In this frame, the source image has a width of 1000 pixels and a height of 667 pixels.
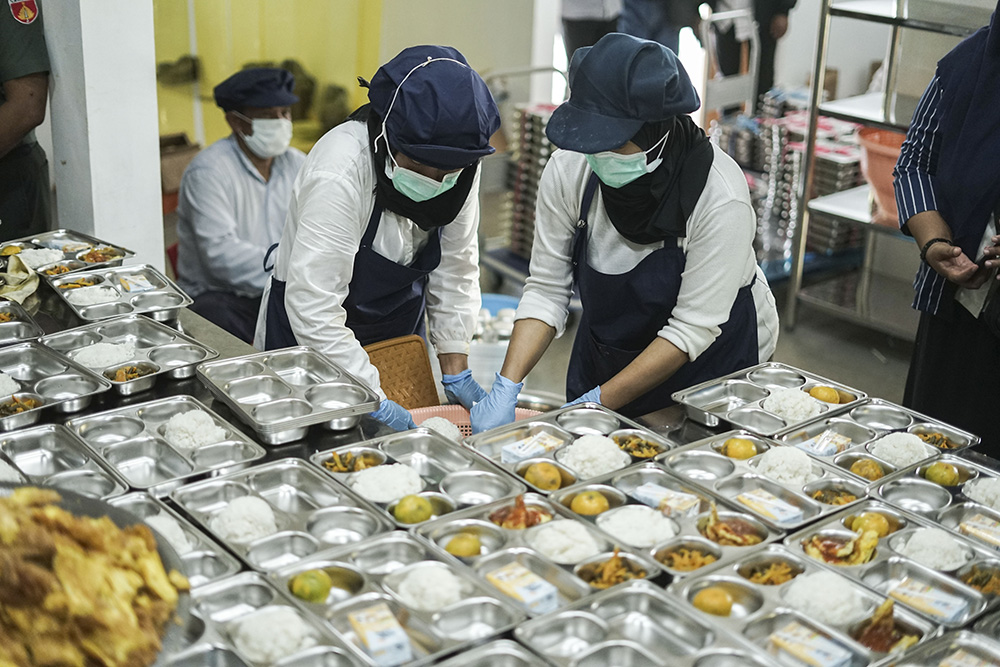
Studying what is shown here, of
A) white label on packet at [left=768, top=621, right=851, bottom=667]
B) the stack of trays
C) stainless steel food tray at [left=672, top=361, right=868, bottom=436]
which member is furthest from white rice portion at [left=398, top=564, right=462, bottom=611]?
the stack of trays

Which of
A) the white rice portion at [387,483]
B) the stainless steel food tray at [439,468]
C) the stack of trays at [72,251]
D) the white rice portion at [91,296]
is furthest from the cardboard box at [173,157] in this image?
the white rice portion at [387,483]

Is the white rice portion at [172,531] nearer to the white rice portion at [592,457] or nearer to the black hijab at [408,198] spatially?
the white rice portion at [592,457]

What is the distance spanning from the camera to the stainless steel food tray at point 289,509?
1721mm

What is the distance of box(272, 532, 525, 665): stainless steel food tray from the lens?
4.91 feet

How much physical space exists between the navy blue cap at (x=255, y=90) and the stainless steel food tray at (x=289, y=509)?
2209 millimetres

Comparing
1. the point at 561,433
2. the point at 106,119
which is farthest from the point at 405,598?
the point at 106,119

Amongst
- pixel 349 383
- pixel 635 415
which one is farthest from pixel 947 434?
pixel 349 383

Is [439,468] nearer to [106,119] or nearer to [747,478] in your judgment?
[747,478]

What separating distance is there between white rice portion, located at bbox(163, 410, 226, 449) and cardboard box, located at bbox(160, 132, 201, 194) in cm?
266

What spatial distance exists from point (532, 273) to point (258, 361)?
0.75m

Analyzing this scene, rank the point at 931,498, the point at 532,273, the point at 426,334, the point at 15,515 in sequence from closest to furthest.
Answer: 1. the point at 15,515
2. the point at 931,498
3. the point at 532,273
4. the point at 426,334

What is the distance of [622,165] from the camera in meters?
2.28

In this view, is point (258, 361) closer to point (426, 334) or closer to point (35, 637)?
point (426, 334)

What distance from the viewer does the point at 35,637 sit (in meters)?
1.35
